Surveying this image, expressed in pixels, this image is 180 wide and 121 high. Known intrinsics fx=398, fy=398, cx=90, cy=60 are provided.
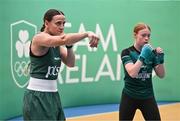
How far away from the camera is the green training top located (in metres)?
4.22

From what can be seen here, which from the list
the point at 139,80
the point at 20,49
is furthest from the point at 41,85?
the point at 20,49

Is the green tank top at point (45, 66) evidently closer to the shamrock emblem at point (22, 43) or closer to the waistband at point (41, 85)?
the waistband at point (41, 85)

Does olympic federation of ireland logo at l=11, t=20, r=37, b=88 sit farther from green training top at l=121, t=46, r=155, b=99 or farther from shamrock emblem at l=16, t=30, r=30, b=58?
green training top at l=121, t=46, r=155, b=99

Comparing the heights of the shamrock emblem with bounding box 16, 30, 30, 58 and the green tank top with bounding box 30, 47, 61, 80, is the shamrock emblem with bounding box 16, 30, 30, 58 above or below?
above

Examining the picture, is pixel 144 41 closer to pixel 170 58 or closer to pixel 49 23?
pixel 49 23

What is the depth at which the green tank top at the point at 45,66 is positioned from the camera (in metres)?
3.35

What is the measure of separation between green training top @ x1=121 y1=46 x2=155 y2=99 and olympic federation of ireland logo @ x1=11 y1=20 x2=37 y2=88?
8.99 feet

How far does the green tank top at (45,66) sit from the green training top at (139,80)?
3.49ft

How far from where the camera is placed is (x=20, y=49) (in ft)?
21.7

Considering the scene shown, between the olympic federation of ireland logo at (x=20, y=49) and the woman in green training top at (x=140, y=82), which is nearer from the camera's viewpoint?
the woman in green training top at (x=140, y=82)

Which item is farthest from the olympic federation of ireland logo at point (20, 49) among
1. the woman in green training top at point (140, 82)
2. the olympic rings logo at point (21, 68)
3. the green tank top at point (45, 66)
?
the green tank top at point (45, 66)

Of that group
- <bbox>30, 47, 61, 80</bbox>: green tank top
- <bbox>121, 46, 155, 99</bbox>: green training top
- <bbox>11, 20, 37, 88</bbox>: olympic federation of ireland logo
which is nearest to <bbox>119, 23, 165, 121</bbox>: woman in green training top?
<bbox>121, 46, 155, 99</bbox>: green training top

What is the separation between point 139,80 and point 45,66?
1.28 metres

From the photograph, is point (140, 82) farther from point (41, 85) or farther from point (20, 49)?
point (20, 49)
